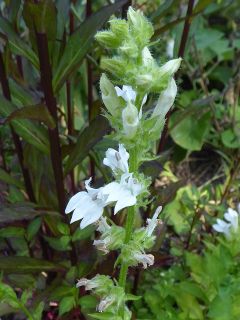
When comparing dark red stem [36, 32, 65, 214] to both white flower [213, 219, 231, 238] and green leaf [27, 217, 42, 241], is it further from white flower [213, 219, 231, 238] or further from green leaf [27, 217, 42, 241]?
white flower [213, 219, 231, 238]

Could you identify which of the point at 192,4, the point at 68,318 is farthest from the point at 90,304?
the point at 192,4

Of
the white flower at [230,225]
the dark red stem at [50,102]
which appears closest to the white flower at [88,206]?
the dark red stem at [50,102]

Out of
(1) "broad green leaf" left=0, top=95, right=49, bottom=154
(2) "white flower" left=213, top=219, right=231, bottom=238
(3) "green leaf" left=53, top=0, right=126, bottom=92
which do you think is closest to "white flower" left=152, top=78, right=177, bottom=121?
(3) "green leaf" left=53, top=0, right=126, bottom=92

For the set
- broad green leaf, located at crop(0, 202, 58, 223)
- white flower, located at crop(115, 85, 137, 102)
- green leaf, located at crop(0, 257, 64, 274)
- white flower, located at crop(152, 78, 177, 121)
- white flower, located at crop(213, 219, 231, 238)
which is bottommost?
white flower, located at crop(213, 219, 231, 238)

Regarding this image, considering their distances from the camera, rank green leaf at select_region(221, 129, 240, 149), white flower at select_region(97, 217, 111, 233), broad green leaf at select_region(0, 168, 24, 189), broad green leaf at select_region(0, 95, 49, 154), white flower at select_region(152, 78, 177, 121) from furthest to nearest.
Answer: green leaf at select_region(221, 129, 240, 149), broad green leaf at select_region(0, 168, 24, 189), broad green leaf at select_region(0, 95, 49, 154), white flower at select_region(97, 217, 111, 233), white flower at select_region(152, 78, 177, 121)

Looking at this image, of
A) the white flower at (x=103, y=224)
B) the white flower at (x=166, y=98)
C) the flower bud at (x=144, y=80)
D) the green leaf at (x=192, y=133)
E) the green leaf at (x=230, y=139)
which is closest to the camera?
the flower bud at (x=144, y=80)

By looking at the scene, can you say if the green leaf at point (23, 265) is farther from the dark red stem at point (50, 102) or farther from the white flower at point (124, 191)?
the white flower at point (124, 191)
